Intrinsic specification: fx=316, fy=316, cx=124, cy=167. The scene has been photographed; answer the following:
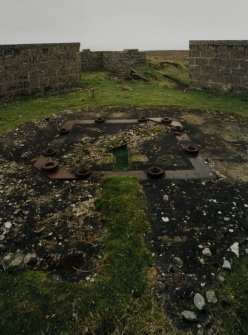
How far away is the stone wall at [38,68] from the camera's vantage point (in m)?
9.48

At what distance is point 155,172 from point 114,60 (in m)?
10.8

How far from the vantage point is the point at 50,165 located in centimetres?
509

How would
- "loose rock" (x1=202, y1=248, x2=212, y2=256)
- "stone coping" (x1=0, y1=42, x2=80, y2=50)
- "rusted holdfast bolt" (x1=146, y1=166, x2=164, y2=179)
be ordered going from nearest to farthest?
"loose rock" (x1=202, y1=248, x2=212, y2=256), "rusted holdfast bolt" (x1=146, y1=166, x2=164, y2=179), "stone coping" (x1=0, y1=42, x2=80, y2=50)

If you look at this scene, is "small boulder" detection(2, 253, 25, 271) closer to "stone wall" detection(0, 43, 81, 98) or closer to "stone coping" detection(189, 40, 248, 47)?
"stone wall" detection(0, 43, 81, 98)

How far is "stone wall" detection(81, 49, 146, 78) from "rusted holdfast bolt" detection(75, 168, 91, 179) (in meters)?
10.0

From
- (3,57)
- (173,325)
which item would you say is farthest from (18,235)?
(3,57)

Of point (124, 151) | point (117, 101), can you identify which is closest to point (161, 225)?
point (124, 151)

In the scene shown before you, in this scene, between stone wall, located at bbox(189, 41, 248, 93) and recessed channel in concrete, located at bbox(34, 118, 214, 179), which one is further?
stone wall, located at bbox(189, 41, 248, 93)

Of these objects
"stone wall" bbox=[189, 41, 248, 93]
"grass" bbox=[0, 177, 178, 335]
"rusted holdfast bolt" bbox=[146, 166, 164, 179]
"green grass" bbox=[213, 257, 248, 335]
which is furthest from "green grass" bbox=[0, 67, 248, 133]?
"green grass" bbox=[213, 257, 248, 335]

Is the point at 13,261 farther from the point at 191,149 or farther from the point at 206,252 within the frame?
the point at 191,149

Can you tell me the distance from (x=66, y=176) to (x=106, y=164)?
0.77 meters

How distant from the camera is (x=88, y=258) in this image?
3.25m

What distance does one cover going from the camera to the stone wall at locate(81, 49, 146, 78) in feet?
46.4

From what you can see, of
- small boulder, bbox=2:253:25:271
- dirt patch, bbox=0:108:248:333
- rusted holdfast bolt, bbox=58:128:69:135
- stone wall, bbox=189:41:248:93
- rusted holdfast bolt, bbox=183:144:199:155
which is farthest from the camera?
stone wall, bbox=189:41:248:93
